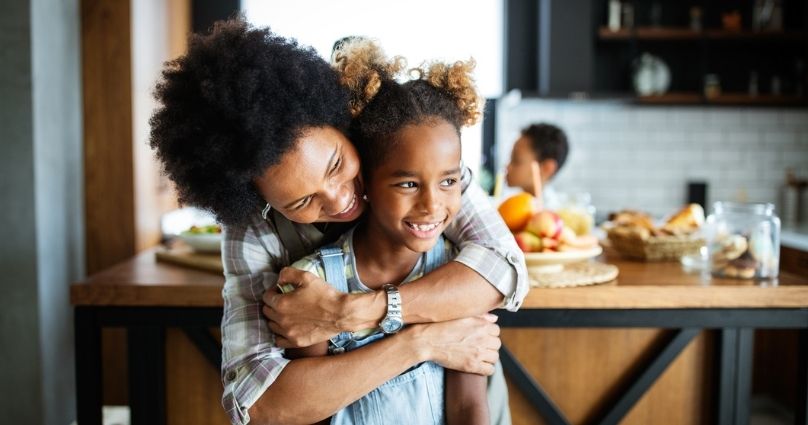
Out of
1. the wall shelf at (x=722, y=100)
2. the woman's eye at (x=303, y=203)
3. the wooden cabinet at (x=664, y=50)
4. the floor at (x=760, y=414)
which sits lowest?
the floor at (x=760, y=414)

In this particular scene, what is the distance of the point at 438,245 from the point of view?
1.41 meters

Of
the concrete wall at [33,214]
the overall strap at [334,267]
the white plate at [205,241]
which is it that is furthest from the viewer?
the concrete wall at [33,214]

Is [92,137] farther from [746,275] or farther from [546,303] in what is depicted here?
[746,275]

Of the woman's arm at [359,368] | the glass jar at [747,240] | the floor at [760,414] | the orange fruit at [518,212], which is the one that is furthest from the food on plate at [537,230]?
the floor at [760,414]

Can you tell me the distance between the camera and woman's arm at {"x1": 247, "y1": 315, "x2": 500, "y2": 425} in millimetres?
1220

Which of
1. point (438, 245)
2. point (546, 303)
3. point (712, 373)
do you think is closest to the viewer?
point (438, 245)

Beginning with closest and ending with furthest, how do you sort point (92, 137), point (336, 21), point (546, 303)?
1. point (546, 303)
2. point (92, 137)
3. point (336, 21)

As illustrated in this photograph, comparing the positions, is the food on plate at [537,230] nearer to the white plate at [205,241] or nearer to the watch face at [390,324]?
the watch face at [390,324]

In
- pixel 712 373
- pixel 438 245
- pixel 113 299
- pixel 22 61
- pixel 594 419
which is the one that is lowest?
pixel 594 419

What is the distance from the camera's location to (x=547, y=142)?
3797 millimetres

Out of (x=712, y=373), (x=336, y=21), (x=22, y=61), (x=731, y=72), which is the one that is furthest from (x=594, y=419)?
(x=731, y=72)

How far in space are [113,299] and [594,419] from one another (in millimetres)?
1380

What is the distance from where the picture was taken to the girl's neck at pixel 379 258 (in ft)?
4.37

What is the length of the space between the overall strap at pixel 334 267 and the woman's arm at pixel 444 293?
72mm
